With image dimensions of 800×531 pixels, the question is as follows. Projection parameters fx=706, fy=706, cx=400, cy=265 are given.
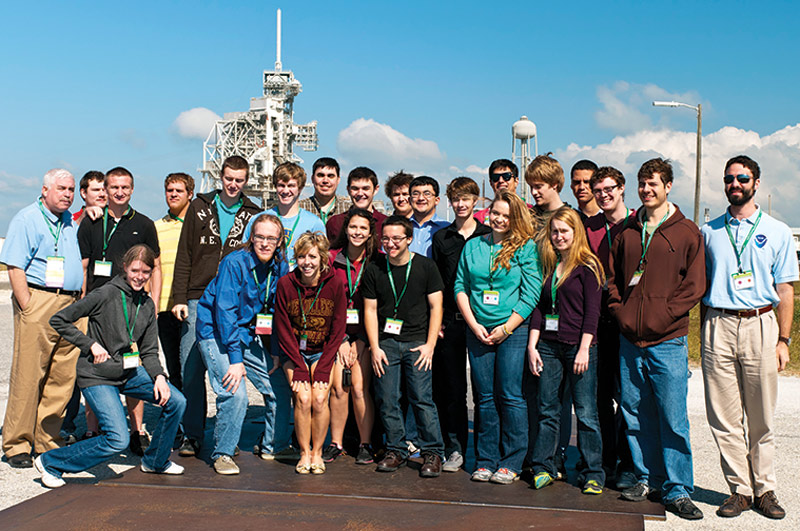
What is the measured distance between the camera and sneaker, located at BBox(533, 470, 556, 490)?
4.48 m

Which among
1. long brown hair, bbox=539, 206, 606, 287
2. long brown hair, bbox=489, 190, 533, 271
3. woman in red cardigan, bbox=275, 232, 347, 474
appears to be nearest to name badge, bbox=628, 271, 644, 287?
long brown hair, bbox=539, 206, 606, 287

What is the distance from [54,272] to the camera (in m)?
5.13

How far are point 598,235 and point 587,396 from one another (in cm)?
110

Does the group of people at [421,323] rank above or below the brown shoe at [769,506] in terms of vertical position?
above

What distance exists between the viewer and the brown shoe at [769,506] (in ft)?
13.5

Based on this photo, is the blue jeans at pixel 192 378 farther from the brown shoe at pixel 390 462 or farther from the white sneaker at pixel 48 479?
the brown shoe at pixel 390 462

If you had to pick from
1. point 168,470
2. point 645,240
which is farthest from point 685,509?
point 168,470

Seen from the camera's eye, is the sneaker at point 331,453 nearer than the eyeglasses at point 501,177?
Yes

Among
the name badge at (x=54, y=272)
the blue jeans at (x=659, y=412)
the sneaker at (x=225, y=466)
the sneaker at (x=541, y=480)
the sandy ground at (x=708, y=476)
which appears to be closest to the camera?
the sandy ground at (x=708, y=476)

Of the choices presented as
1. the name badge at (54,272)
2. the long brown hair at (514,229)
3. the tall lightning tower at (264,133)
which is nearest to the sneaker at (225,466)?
the name badge at (54,272)

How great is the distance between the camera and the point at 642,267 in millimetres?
4285

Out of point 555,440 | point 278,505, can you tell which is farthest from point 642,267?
point 278,505

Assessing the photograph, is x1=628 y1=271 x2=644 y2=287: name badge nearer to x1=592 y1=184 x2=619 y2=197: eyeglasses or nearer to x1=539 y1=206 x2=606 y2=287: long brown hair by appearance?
x1=539 y1=206 x2=606 y2=287: long brown hair

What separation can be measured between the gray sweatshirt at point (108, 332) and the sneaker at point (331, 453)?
1.33m
